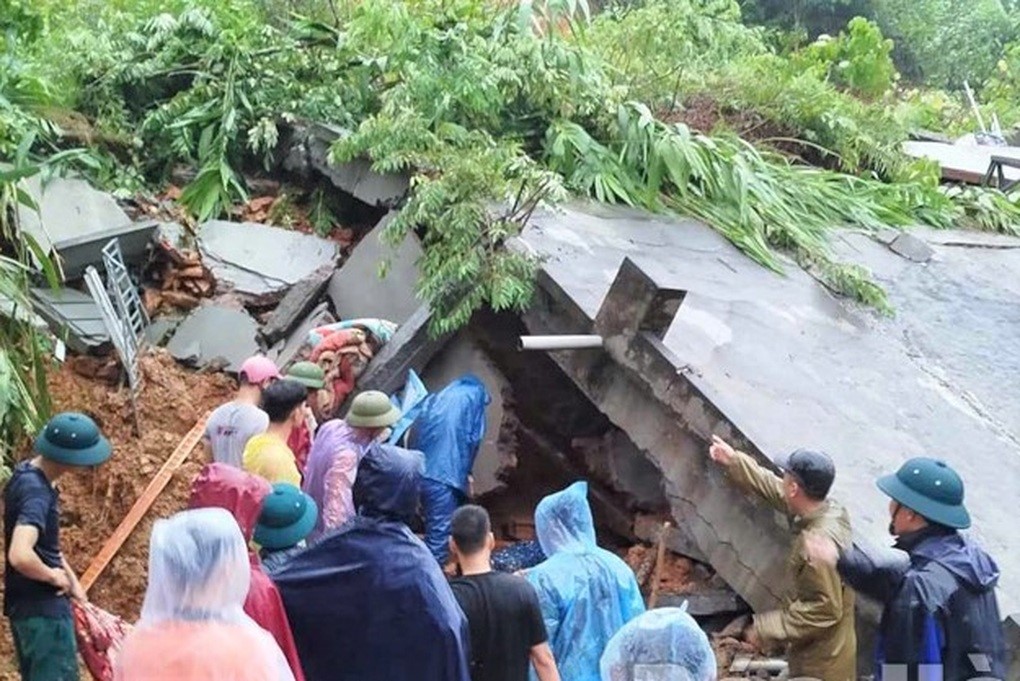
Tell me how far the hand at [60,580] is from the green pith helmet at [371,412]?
155 cm

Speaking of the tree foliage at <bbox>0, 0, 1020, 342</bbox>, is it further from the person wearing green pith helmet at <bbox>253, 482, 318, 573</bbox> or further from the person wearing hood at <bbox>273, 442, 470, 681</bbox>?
the person wearing hood at <bbox>273, 442, 470, 681</bbox>

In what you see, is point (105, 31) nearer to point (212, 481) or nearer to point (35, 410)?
point (35, 410)

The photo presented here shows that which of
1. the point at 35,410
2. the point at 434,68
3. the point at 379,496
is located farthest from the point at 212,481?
the point at 434,68

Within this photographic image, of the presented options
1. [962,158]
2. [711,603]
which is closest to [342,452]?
[711,603]

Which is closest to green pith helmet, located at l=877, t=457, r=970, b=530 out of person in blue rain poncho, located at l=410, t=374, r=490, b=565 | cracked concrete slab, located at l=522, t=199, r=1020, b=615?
cracked concrete slab, located at l=522, t=199, r=1020, b=615

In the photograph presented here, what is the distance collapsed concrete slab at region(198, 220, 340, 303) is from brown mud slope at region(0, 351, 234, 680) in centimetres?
97

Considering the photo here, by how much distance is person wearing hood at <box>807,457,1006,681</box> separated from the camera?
3723 mm

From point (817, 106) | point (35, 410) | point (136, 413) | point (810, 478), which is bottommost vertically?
point (136, 413)

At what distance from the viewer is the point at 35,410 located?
6.27 meters

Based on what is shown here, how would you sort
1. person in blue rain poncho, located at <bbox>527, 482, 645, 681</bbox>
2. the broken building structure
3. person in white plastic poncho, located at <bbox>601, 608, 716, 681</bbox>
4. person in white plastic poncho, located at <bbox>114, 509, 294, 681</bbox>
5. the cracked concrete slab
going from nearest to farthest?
person in white plastic poncho, located at <bbox>114, 509, 294, 681</bbox>, person in white plastic poncho, located at <bbox>601, 608, 716, 681</bbox>, person in blue rain poncho, located at <bbox>527, 482, 645, 681</bbox>, the cracked concrete slab, the broken building structure

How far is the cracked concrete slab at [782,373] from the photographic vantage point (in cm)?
554

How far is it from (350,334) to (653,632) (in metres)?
4.19

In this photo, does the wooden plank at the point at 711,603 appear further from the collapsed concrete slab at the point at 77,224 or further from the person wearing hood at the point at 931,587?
the collapsed concrete slab at the point at 77,224

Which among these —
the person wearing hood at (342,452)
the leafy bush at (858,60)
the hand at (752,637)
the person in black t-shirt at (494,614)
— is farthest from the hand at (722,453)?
the leafy bush at (858,60)
